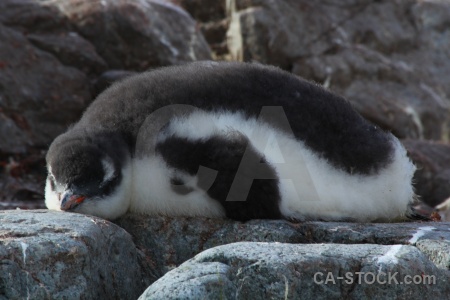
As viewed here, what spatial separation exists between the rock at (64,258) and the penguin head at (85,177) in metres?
0.20

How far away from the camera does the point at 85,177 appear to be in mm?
5215

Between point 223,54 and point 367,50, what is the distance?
2725mm

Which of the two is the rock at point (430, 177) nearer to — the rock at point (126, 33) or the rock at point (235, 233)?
the rock at point (126, 33)

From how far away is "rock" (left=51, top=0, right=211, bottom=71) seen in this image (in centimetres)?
1096

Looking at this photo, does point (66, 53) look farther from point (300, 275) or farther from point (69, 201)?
point (300, 275)

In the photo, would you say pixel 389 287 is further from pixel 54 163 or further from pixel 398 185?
pixel 54 163

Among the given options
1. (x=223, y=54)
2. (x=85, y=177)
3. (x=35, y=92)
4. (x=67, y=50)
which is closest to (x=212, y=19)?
(x=223, y=54)

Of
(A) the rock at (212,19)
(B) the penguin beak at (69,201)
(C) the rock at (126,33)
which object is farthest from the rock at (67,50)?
(B) the penguin beak at (69,201)

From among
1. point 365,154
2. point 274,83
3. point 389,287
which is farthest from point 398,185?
point 389,287

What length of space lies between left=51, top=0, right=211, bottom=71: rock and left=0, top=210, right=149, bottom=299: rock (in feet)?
20.1

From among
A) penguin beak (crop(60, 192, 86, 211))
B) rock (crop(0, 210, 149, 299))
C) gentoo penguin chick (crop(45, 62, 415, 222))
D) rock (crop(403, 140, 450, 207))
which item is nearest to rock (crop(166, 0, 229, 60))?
rock (crop(403, 140, 450, 207))

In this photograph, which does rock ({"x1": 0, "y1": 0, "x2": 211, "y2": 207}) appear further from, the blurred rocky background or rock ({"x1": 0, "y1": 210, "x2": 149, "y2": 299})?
rock ({"x1": 0, "y1": 210, "x2": 149, "y2": 299})

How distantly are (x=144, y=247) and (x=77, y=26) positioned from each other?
6.05 m

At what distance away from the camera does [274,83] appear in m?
5.64
